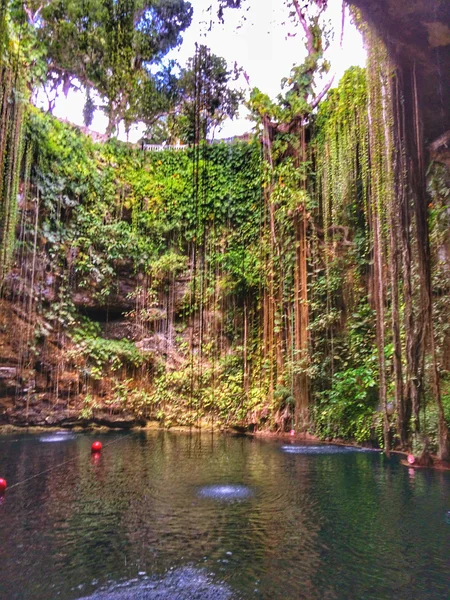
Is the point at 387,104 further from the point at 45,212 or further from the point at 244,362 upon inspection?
the point at 45,212

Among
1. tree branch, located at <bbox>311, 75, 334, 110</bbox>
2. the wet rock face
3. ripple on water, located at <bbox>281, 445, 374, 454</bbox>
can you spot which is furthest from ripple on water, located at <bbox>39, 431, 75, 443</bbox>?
tree branch, located at <bbox>311, 75, 334, 110</bbox>

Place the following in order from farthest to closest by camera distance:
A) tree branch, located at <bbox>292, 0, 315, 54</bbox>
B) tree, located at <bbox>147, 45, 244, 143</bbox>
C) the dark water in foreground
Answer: tree, located at <bbox>147, 45, 244, 143</bbox> → tree branch, located at <bbox>292, 0, 315, 54</bbox> → the dark water in foreground

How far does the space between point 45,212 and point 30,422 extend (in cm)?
464

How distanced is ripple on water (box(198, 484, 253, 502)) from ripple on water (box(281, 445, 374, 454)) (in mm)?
2274

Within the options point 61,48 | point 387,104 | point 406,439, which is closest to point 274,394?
point 406,439

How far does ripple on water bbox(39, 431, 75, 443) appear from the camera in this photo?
312 inches

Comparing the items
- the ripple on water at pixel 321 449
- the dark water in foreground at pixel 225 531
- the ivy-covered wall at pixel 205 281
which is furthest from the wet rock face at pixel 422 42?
the ripple on water at pixel 321 449

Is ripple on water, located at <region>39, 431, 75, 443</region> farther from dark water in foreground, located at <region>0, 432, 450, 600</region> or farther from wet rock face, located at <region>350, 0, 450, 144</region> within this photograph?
wet rock face, located at <region>350, 0, 450, 144</region>

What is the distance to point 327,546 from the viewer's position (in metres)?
2.80

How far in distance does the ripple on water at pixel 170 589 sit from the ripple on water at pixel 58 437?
20.1ft

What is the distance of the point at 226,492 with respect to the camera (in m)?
4.16

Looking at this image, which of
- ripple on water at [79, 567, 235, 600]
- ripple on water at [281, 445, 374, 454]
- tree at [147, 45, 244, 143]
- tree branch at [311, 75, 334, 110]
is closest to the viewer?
ripple on water at [79, 567, 235, 600]

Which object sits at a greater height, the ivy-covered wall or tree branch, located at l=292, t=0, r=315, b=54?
tree branch, located at l=292, t=0, r=315, b=54

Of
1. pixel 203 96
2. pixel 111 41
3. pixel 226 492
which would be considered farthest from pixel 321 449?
pixel 203 96
